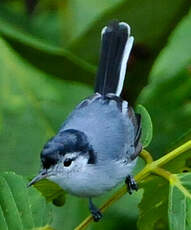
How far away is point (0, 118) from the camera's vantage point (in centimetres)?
255

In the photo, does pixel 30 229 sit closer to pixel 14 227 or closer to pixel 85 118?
pixel 14 227

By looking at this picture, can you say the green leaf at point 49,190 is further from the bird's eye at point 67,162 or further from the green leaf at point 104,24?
the green leaf at point 104,24

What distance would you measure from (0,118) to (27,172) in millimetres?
201

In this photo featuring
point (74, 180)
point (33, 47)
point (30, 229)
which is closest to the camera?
point (30, 229)

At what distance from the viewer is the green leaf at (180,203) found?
167 cm

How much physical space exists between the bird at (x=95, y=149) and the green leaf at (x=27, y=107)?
206mm

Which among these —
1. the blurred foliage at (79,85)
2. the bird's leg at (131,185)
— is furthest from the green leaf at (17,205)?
the blurred foliage at (79,85)

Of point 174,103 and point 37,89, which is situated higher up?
point 37,89

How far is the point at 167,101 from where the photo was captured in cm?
250

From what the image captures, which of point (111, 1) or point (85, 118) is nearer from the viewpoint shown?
point (85, 118)

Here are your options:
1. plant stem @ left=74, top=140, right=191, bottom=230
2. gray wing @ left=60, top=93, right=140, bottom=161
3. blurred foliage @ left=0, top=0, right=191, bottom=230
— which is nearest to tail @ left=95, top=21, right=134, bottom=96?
blurred foliage @ left=0, top=0, right=191, bottom=230

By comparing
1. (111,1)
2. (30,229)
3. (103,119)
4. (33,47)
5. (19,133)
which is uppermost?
(111,1)

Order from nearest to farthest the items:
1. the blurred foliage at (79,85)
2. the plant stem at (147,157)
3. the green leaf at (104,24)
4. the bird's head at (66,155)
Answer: the plant stem at (147,157), the bird's head at (66,155), the blurred foliage at (79,85), the green leaf at (104,24)

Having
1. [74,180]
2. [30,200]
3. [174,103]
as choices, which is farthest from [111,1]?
[30,200]
